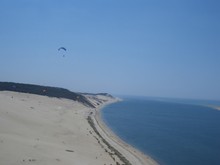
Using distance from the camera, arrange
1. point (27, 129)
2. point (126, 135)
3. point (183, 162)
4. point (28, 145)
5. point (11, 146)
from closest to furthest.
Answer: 1. point (11, 146)
2. point (28, 145)
3. point (183, 162)
4. point (27, 129)
5. point (126, 135)

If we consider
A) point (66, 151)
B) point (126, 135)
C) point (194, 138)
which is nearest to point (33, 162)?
point (66, 151)

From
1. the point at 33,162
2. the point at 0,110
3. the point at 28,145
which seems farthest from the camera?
the point at 0,110

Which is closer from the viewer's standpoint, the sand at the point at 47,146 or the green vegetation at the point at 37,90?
the sand at the point at 47,146

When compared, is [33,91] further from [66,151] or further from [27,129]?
[66,151]

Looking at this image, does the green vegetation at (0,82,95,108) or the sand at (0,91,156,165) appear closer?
the sand at (0,91,156,165)

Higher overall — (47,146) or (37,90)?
(47,146)

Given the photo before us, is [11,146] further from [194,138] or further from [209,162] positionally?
[194,138]

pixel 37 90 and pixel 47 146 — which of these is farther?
pixel 37 90

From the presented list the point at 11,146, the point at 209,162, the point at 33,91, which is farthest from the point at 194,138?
the point at 33,91

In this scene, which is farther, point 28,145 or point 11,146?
point 28,145
